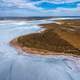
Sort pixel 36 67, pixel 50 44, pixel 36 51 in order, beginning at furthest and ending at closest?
pixel 50 44, pixel 36 51, pixel 36 67

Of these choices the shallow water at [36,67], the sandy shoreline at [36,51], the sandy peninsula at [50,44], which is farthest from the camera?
the sandy peninsula at [50,44]

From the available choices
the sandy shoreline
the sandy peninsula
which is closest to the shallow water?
the sandy shoreline

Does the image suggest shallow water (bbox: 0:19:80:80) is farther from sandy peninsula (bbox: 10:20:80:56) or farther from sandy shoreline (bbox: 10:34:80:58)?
sandy peninsula (bbox: 10:20:80:56)

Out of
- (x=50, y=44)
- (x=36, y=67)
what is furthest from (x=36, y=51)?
(x=36, y=67)

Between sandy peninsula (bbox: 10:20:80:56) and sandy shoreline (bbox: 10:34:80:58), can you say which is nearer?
sandy shoreline (bbox: 10:34:80:58)

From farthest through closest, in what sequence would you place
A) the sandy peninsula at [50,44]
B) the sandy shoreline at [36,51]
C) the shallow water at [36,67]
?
the sandy peninsula at [50,44] < the sandy shoreline at [36,51] < the shallow water at [36,67]

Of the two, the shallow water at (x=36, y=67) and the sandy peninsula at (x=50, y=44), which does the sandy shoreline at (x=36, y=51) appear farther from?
the shallow water at (x=36, y=67)

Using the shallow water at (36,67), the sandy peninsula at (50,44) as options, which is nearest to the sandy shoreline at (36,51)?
the sandy peninsula at (50,44)

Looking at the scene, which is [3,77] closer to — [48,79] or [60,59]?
[48,79]

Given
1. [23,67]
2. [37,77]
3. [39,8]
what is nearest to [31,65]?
[23,67]

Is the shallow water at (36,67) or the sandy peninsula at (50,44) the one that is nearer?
the shallow water at (36,67)

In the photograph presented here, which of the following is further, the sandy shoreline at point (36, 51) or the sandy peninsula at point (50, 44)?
the sandy peninsula at point (50, 44)

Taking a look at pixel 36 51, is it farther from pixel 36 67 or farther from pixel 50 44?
pixel 36 67
